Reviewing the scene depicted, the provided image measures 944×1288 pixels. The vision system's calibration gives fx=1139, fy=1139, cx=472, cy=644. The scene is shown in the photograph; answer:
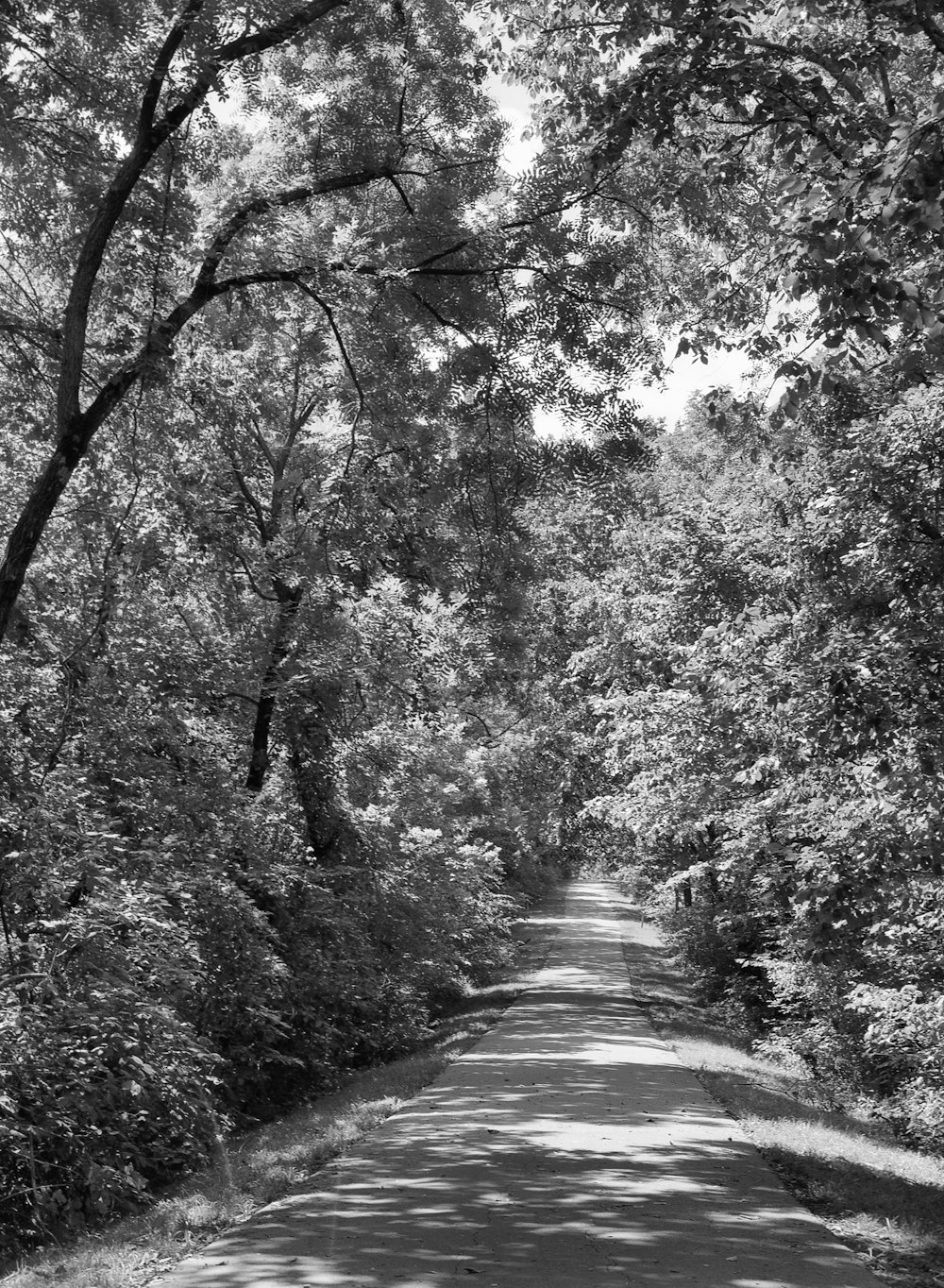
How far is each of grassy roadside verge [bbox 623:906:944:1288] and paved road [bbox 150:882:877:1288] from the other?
0.21m

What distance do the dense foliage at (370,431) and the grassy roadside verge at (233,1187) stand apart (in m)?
0.62

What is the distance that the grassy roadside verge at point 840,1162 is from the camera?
6.50 m

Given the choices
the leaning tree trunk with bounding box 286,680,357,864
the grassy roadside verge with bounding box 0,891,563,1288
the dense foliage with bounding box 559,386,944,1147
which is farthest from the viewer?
the leaning tree trunk with bounding box 286,680,357,864

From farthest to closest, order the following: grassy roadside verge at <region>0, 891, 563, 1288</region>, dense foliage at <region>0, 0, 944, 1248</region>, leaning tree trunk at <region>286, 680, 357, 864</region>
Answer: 1. leaning tree trunk at <region>286, 680, 357, 864</region>
2. dense foliage at <region>0, 0, 944, 1248</region>
3. grassy roadside verge at <region>0, 891, 563, 1288</region>

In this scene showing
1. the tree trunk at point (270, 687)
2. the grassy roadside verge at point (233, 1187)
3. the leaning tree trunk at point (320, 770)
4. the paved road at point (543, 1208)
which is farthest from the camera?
the leaning tree trunk at point (320, 770)

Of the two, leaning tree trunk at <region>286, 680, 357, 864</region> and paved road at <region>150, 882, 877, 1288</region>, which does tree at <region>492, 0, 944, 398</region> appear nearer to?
paved road at <region>150, 882, 877, 1288</region>

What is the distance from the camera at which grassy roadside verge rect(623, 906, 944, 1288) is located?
650 cm

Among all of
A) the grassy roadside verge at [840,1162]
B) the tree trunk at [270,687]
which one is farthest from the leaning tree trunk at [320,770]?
the grassy roadside verge at [840,1162]

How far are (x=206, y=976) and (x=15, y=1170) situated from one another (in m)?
4.06

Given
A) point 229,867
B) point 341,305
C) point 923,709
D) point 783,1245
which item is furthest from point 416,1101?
point 341,305

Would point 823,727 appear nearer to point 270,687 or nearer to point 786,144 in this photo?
point 786,144

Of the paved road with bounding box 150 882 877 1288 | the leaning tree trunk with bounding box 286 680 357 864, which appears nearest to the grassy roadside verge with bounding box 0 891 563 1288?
the paved road with bounding box 150 882 877 1288

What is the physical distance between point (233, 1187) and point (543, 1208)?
225 centimetres

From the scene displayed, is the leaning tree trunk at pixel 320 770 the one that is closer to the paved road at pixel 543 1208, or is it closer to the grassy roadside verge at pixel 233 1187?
the grassy roadside verge at pixel 233 1187
